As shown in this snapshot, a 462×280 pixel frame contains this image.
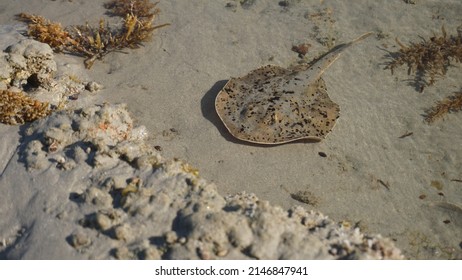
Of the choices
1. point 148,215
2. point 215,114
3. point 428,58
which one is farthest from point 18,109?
point 428,58

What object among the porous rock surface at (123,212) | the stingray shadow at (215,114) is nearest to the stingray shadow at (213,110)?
the stingray shadow at (215,114)

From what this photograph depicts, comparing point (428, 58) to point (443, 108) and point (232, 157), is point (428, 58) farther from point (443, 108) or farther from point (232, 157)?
point (232, 157)

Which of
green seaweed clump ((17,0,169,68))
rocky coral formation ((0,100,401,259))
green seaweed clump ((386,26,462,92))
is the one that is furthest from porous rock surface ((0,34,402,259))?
green seaweed clump ((386,26,462,92))

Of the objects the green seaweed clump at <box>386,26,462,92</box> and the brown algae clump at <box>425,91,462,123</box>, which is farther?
the green seaweed clump at <box>386,26,462,92</box>

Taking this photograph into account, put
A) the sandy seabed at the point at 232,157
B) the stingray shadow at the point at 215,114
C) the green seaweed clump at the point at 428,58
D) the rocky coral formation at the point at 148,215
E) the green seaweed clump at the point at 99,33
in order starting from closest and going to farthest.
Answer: the rocky coral formation at the point at 148,215 < the sandy seabed at the point at 232,157 < the stingray shadow at the point at 215,114 < the green seaweed clump at the point at 99,33 < the green seaweed clump at the point at 428,58

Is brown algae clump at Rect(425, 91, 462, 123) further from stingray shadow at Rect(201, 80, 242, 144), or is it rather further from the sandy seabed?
stingray shadow at Rect(201, 80, 242, 144)

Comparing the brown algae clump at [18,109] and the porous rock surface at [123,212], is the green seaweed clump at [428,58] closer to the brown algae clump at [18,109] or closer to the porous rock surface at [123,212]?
the porous rock surface at [123,212]
